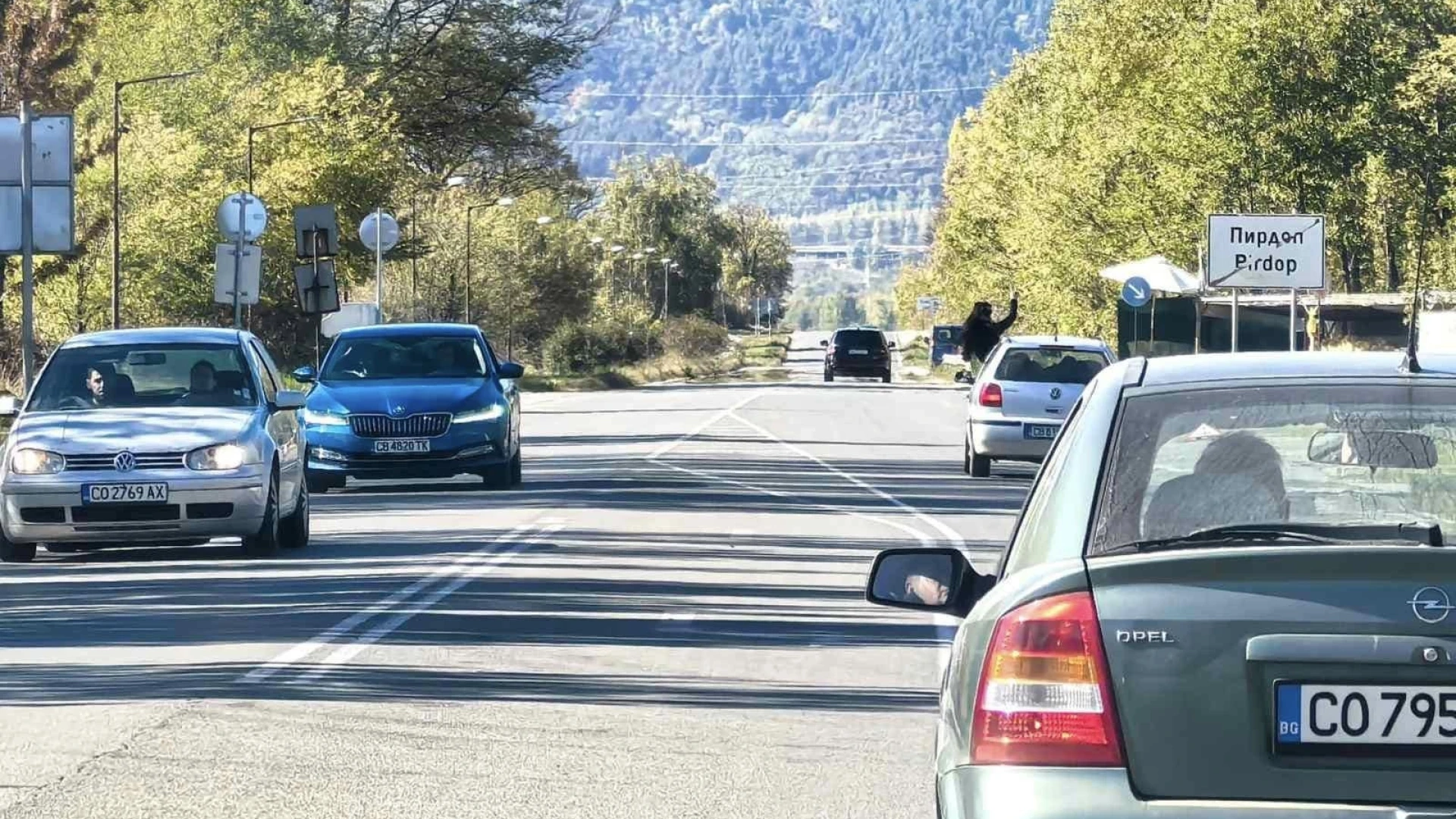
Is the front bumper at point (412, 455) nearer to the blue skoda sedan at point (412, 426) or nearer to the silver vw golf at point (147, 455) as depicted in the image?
the blue skoda sedan at point (412, 426)

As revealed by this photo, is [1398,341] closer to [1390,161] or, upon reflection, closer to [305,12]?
[1390,161]

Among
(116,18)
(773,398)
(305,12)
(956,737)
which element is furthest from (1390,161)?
(956,737)

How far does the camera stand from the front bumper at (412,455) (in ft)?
79.8

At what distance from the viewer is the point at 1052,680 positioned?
476cm

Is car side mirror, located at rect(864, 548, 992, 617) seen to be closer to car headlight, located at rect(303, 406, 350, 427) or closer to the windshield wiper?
the windshield wiper

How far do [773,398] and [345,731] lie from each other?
155 ft

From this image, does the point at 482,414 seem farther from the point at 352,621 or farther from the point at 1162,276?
the point at 1162,276

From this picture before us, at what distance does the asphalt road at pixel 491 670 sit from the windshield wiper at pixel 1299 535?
3.03 metres

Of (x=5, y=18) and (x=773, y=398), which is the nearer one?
(x=5, y=18)

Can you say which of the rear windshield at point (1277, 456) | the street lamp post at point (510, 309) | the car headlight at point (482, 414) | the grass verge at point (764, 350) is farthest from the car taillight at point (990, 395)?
the grass verge at point (764, 350)

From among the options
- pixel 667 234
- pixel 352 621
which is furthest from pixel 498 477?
pixel 667 234

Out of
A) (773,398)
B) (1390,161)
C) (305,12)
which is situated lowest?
(773,398)

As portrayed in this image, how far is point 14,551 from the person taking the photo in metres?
17.0

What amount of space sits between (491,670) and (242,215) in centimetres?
2641
